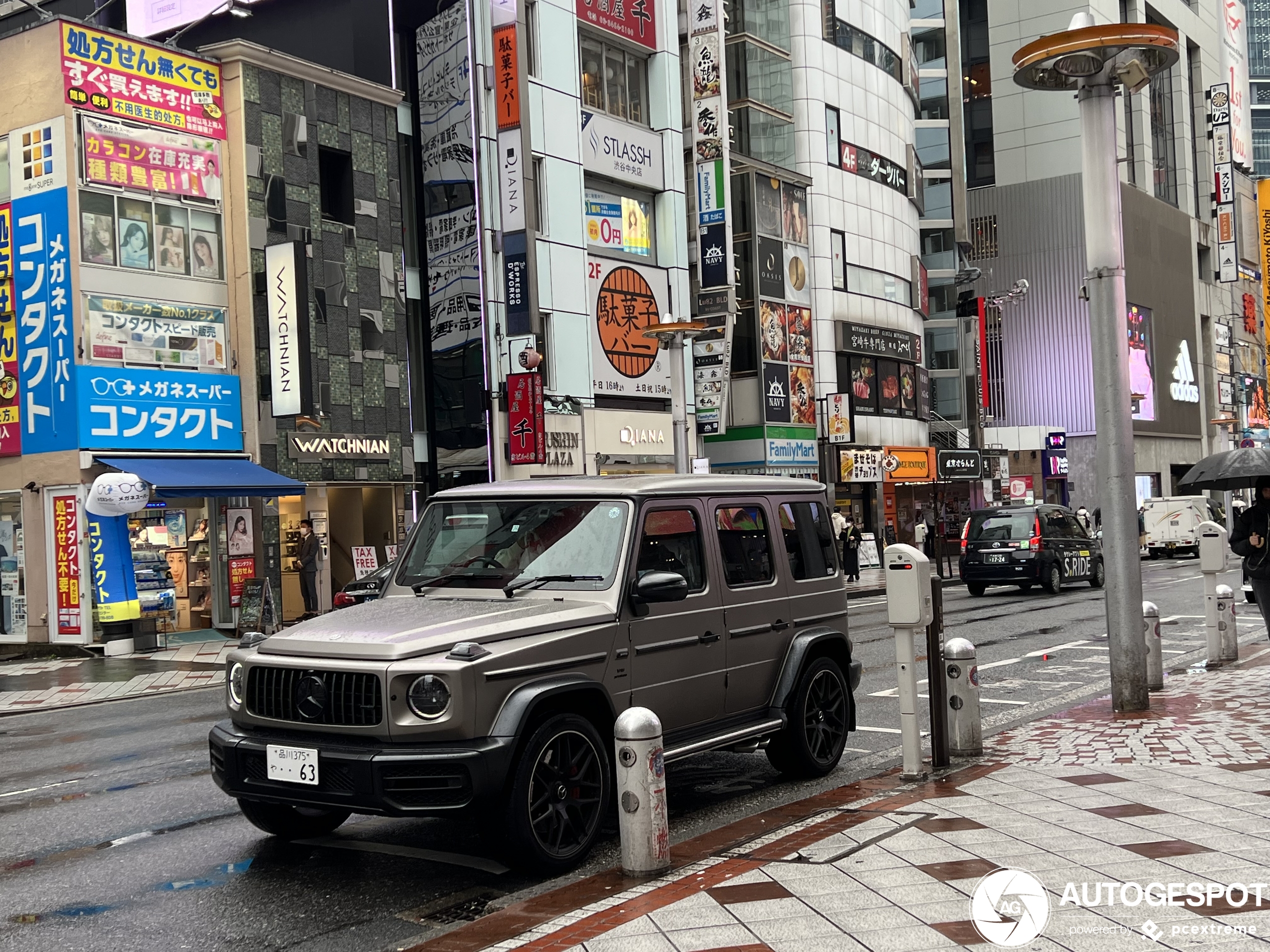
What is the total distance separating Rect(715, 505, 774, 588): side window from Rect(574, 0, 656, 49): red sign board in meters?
26.5

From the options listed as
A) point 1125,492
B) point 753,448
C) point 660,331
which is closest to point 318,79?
point 660,331

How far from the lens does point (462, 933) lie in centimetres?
532

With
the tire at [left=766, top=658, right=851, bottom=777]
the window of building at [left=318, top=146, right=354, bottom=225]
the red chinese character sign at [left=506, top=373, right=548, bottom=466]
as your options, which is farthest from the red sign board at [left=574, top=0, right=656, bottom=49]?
the tire at [left=766, top=658, right=851, bottom=777]

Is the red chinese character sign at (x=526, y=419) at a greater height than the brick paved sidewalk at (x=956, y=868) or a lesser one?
greater

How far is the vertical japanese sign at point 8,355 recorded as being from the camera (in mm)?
22047

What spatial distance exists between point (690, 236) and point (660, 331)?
37.1 ft

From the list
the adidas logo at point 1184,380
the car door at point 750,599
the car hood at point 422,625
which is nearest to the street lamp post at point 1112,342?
the car door at point 750,599

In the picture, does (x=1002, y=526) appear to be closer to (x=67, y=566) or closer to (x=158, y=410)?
(x=158, y=410)

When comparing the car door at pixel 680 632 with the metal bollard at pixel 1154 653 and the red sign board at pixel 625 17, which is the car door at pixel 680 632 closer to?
the metal bollard at pixel 1154 653

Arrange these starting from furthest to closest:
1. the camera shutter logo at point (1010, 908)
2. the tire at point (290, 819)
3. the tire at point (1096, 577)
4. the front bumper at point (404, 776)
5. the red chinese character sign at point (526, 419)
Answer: the red chinese character sign at point (526, 419), the tire at point (1096, 577), the tire at point (290, 819), the front bumper at point (404, 776), the camera shutter logo at point (1010, 908)

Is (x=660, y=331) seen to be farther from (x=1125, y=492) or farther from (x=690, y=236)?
(x=1125, y=492)

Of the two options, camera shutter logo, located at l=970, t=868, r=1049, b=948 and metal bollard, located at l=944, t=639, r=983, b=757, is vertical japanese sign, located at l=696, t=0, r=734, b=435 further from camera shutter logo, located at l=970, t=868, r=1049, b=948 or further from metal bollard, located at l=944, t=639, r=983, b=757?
camera shutter logo, located at l=970, t=868, r=1049, b=948

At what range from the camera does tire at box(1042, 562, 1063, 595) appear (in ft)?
84.5

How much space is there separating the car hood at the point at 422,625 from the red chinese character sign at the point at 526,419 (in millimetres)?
21576
